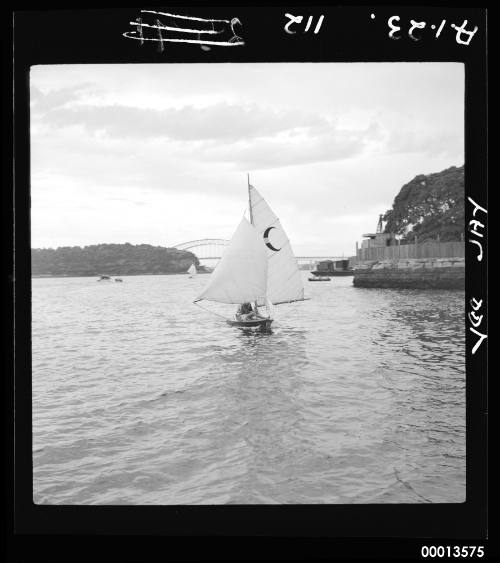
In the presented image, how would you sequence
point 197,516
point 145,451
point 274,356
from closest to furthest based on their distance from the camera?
point 197,516 → point 145,451 → point 274,356

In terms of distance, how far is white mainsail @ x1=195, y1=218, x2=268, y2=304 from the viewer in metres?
21.4

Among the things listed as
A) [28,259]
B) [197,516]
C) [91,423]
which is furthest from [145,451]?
[28,259]

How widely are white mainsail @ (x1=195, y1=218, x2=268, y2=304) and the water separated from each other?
2232mm

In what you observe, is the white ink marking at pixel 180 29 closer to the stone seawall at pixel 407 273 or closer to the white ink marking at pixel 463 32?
the white ink marking at pixel 463 32

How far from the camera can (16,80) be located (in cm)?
560

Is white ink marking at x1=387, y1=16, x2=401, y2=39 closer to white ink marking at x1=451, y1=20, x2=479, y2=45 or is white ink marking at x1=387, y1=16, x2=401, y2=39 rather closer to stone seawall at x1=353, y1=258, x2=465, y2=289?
white ink marking at x1=451, y1=20, x2=479, y2=45

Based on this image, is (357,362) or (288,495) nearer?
(288,495)

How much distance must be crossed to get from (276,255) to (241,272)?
4665 mm

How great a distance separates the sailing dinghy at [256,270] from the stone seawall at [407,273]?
1003 cm

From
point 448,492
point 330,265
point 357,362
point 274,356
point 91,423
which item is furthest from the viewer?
point 330,265

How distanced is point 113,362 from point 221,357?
4.29 m
